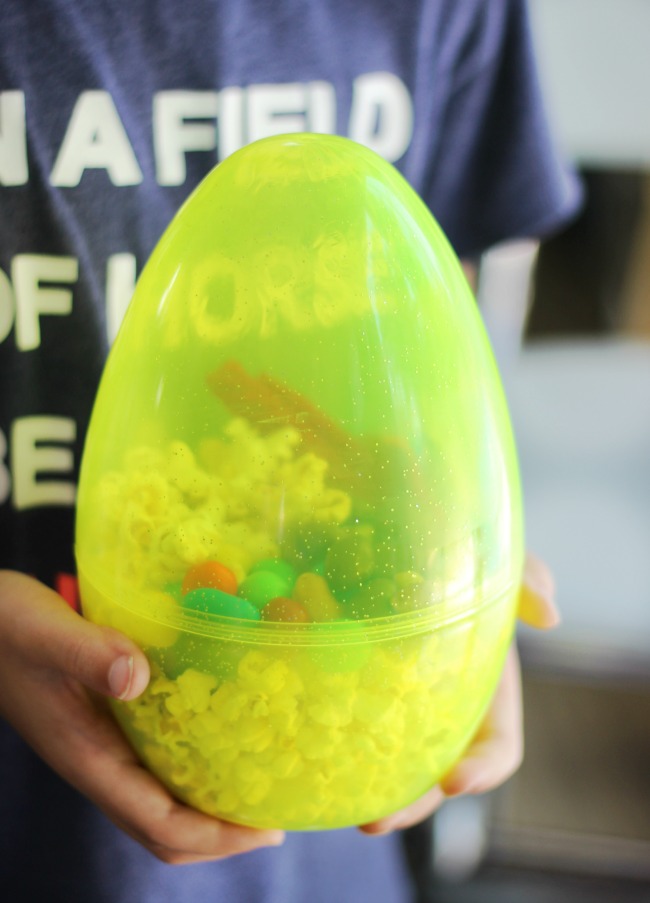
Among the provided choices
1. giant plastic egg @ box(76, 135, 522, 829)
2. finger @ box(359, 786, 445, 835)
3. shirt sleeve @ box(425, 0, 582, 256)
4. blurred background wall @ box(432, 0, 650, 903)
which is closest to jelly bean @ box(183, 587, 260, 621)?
giant plastic egg @ box(76, 135, 522, 829)

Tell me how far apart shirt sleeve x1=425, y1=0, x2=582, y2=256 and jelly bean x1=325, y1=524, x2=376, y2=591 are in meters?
0.36

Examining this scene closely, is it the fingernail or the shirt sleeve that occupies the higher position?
the shirt sleeve

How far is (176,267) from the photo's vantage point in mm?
337

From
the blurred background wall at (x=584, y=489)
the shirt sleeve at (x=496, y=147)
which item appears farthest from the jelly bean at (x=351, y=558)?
the blurred background wall at (x=584, y=489)

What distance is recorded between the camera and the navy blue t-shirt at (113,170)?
421 mm

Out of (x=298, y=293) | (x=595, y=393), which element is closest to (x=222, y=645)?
(x=298, y=293)

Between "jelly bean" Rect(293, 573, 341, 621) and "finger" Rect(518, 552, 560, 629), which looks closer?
"jelly bean" Rect(293, 573, 341, 621)

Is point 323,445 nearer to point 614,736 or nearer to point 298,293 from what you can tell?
point 298,293

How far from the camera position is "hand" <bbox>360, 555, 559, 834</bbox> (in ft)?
1.33

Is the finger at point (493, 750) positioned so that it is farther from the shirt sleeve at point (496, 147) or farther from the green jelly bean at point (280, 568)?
the shirt sleeve at point (496, 147)

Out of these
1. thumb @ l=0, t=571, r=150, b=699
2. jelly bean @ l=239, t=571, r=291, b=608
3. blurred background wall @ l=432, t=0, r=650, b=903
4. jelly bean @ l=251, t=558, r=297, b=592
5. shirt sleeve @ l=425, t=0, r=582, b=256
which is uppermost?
shirt sleeve @ l=425, t=0, r=582, b=256

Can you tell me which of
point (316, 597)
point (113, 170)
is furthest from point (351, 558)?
point (113, 170)

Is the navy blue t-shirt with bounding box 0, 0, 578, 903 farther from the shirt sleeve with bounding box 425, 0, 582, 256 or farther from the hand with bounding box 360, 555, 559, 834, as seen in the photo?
the hand with bounding box 360, 555, 559, 834

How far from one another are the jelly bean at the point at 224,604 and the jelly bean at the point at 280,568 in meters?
0.01
